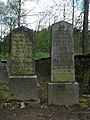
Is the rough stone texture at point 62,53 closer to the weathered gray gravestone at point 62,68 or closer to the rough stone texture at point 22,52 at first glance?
the weathered gray gravestone at point 62,68

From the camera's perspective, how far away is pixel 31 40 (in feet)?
26.1

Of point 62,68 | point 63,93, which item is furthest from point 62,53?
point 63,93

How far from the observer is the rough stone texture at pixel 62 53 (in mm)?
7801

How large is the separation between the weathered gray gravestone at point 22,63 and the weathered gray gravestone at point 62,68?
608 millimetres

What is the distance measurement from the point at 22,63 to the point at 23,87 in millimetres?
719

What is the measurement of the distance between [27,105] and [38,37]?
1702cm

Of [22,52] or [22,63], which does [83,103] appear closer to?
[22,63]

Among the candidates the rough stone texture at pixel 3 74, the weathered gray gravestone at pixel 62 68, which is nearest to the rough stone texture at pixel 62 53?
the weathered gray gravestone at pixel 62 68

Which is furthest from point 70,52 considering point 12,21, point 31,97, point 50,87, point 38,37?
point 38,37

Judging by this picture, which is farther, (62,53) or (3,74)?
(3,74)

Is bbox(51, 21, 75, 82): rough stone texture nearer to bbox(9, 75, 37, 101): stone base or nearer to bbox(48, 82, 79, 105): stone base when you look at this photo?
bbox(48, 82, 79, 105): stone base

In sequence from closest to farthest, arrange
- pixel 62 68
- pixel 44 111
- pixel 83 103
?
1. pixel 44 111
2. pixel 83 103
3. pixel 62 68

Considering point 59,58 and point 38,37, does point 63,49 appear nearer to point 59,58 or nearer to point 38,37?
point 59,58

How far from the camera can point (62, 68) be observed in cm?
784
